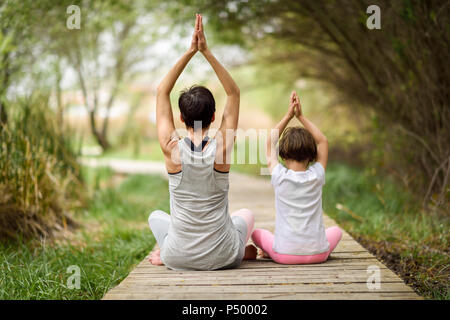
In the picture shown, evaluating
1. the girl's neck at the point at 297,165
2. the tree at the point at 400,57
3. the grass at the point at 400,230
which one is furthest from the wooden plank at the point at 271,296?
the tree at the point at 400,57

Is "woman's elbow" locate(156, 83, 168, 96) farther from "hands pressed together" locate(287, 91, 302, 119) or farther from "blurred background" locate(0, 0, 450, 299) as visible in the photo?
"blurred background" locate(0, 0, 450, 299)

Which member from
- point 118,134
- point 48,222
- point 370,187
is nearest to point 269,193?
point 370,187

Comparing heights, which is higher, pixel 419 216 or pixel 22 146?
pixel 22 146

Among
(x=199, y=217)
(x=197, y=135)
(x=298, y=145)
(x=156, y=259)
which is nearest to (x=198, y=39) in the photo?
(x=197, y=135)

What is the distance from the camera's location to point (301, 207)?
7.70 feet

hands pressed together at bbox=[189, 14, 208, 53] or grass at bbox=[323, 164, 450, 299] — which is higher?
hands pressed together at bbox=[189, 14, 208, 53]

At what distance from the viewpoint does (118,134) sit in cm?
1497

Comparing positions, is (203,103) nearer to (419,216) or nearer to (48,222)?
(48,222)

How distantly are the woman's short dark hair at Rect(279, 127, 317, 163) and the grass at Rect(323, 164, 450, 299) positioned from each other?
1.04 m

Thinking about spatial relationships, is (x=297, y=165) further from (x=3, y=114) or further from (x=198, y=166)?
(x=3, y=114)

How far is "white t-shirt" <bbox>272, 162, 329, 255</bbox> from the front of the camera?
7.69ft

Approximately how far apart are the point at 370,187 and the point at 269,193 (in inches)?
56.9

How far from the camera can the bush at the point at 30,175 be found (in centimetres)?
352

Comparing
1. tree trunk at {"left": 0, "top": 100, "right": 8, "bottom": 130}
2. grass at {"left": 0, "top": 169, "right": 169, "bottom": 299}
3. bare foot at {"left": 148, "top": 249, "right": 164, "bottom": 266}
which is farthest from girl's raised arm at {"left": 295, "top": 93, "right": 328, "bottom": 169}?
tree trunk at {"left": 0, "top": 100, "right": 8, "bottom": 130}
